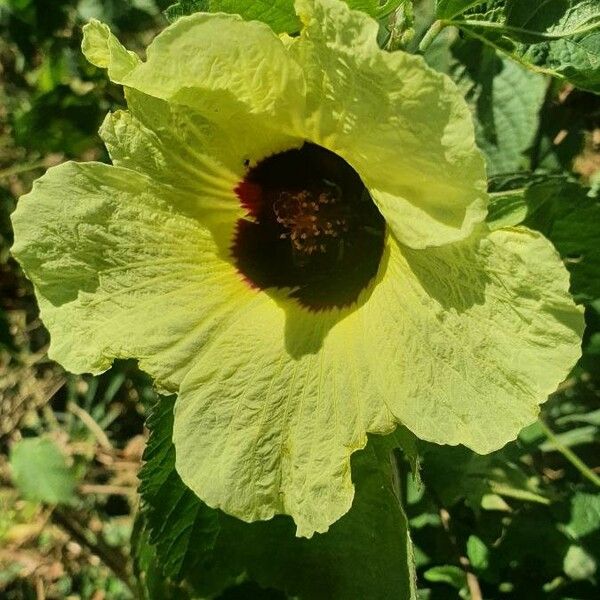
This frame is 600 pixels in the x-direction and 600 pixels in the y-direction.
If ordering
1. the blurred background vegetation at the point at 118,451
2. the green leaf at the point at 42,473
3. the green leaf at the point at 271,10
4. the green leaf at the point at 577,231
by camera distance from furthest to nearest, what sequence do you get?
1. the green leaf at the point at 42,473
2. the blurred background vegetation at the point at 118,451
3. the green leaf at the point at 577,231
4. the green leaf at the point at 271,10

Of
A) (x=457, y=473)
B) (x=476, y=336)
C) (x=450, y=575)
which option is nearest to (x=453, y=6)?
(x=476, y=336)

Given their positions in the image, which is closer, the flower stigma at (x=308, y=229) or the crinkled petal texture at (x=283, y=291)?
the crinkled petal texture at (x=283, y=291)

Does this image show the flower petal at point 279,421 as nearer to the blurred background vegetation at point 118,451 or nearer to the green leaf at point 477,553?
the blurred background vegetation at point 118,451

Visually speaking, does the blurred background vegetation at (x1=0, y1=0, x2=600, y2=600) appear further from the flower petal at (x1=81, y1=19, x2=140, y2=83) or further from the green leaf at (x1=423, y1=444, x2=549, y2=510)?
the flower petal at (x1=81, y1=19, x2=140, y2=83)

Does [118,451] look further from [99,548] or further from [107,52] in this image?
[107,52]

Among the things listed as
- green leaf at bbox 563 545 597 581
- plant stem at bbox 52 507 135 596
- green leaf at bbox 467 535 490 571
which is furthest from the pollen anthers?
plant stem at bbox 52 507 135 596

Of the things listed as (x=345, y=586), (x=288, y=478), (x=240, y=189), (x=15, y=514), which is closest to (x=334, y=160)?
(x=240, y=189)

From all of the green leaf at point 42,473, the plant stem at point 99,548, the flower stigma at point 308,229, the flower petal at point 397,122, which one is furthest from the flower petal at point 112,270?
the plant stem at point 99,548
